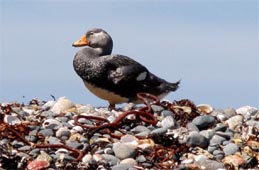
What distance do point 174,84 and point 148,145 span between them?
5.09 m

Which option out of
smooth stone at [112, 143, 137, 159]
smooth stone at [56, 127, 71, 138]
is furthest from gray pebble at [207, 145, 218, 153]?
smooth stone at [56, 127, 71, 138]

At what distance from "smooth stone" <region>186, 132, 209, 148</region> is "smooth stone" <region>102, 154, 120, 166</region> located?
0.91 m

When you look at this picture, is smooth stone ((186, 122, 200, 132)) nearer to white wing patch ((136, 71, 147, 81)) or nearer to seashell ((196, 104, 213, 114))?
seashell ((196, 104, 213, 114))

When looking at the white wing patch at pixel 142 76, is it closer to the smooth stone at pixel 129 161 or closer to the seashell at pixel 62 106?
the seashell at pixel 62 106

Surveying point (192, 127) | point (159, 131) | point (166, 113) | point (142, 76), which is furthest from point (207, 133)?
point (142, 76)

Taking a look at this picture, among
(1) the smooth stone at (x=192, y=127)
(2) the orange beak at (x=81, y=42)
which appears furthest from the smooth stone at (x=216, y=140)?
A: (2) the orange beak at (x=81, y=42)

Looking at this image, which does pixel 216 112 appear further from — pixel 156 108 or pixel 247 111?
pixel 156 108

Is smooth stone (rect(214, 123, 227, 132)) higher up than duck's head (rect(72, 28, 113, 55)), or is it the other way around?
duck's head (rect(72, 28, 113, 55))

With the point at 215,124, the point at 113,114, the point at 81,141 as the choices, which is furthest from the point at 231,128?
the point at 81,141

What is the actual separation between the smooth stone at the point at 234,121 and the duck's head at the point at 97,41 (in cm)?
354

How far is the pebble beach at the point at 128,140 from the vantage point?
8.61m

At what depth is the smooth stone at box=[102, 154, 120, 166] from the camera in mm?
8570

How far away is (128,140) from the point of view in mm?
9094

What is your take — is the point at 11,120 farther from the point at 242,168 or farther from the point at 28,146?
the point at 242,168
